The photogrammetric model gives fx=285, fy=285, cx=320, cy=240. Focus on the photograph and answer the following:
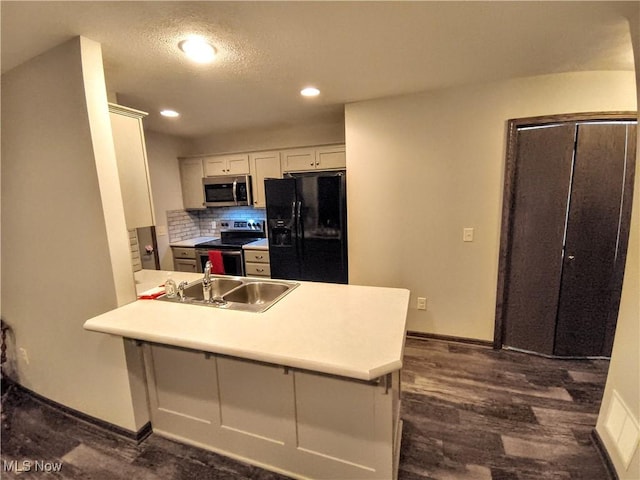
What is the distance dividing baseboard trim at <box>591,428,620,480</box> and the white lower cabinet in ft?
3.47

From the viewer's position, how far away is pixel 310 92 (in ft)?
7.86

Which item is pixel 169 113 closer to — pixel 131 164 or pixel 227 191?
pixel 227 191

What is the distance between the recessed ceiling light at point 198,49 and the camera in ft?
5.06

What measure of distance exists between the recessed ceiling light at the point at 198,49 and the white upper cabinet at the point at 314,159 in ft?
5.73

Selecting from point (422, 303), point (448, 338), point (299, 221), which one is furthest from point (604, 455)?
point (299, 221)

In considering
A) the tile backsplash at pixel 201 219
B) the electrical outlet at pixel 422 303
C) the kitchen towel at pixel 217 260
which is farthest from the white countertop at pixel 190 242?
the electrical outlet at pixel 422 303

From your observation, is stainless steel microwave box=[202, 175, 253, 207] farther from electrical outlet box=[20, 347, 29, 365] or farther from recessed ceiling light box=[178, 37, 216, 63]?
electrical outlet box=[20, 347, 29, 365]

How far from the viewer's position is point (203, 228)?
440 cm

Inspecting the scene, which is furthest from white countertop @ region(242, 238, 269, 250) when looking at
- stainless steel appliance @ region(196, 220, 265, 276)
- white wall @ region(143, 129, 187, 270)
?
white wall @ region(143, 129, 187, 270)

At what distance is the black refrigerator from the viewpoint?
289 centimetres

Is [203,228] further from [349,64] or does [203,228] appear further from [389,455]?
[389,455]

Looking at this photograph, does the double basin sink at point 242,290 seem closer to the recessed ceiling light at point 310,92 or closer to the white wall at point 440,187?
the white wall at point 440,187

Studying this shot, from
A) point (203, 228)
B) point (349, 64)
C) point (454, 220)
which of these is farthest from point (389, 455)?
point (203, 228)

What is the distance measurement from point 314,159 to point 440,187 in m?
1.51
